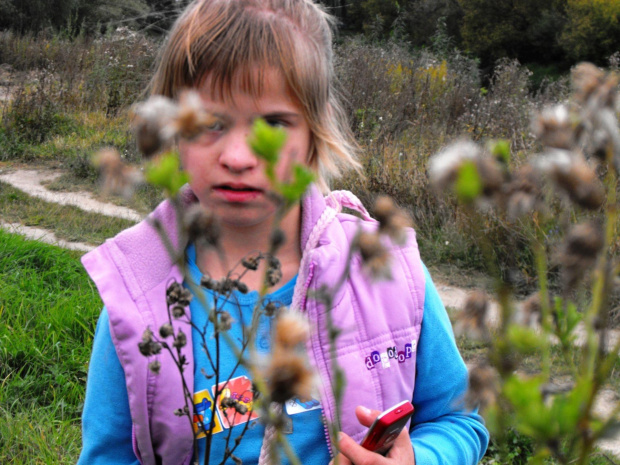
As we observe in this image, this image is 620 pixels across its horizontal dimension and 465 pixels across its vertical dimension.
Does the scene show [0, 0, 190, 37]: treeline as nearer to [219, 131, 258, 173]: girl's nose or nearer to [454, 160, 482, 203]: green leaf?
[219, 131, 258, 173]: girl's nose

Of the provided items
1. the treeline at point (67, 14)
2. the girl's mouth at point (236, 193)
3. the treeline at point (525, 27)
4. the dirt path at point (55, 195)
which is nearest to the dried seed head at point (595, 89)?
the girl's mouth at point (236, 193)

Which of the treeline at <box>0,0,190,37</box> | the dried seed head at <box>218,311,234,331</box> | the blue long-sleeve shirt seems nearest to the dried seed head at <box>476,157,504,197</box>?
the dried seed head at <box>218,311,234,331</box>

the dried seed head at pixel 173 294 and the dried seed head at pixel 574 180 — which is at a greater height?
the dried seed head at pixel 574 180

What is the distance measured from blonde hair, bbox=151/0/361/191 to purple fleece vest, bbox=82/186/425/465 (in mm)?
222

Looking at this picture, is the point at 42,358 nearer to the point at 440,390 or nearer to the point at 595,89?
the point at 440,390

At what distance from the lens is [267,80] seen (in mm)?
1260

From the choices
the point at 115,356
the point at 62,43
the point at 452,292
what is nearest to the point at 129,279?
the point at 115,356

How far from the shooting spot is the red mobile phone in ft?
3.18

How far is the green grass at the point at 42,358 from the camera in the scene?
2.70 m

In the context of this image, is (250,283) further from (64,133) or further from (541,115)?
(64,133)

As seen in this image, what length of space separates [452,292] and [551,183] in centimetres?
451

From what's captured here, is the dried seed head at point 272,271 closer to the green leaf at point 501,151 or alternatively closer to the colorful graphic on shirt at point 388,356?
the green leaf at point 501,151

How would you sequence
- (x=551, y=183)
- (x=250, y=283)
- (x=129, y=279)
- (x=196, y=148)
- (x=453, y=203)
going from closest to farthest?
(x=551, y=183), (x=196, y=148), (x=129, y=279), (x=250, y=283), (x=453, y=203)

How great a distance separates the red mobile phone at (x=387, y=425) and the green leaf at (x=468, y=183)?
28.2 inches
